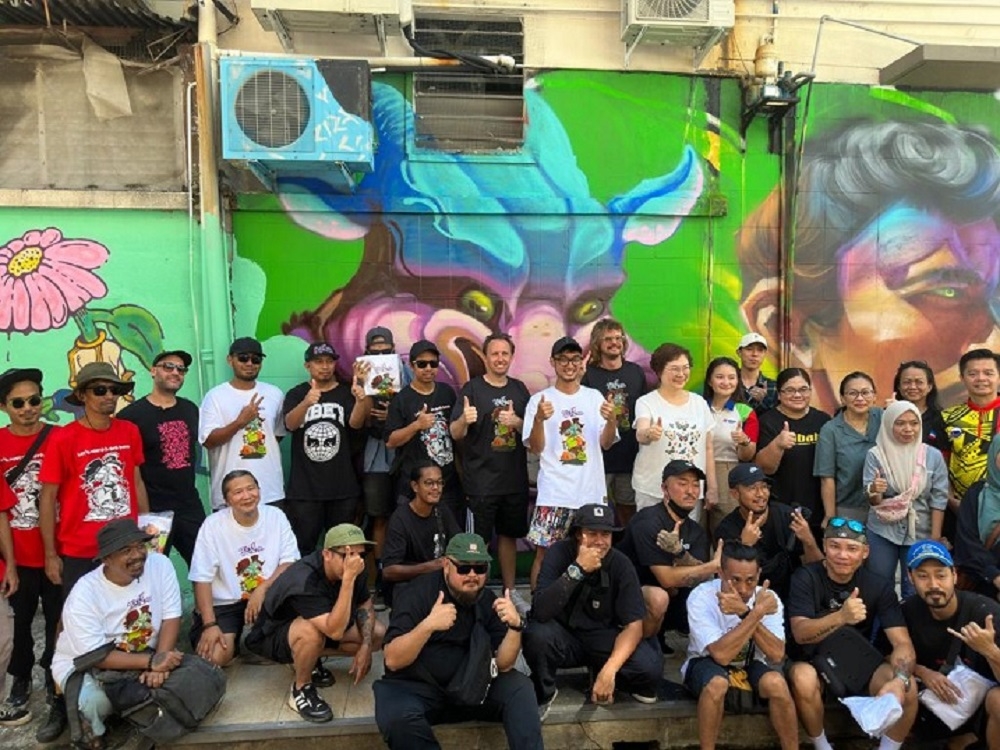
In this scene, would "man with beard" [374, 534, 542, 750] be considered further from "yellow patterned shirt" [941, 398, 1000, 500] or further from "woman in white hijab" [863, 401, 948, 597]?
Result: "yellow patterned shirt" [941, 398, 1000, 500]

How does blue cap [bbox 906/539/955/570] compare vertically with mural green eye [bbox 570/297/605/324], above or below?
below

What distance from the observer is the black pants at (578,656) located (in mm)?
4121

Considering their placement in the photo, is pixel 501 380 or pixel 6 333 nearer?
pixel 501 380

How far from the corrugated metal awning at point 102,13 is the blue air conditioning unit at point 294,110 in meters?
0.89

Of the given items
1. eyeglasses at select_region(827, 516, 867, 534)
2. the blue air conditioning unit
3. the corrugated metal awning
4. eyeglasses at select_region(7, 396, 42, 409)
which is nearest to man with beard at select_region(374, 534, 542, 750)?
eyeglasses at select_region(827, 516, 867, 534)

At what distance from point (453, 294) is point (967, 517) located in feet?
12.4

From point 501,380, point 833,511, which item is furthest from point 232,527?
point 833,511

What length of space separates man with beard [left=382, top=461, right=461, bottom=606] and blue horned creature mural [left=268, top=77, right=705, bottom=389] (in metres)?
1.64

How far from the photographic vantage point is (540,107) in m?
6.05

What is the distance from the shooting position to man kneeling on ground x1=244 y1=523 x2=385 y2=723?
13.3 ft

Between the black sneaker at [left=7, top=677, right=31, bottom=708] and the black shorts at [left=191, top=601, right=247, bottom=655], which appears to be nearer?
the black sneaker at [left=7, top=677, right=31, bottom=708]

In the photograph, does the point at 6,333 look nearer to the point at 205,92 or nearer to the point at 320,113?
the point at 205,92

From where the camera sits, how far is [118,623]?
3.93 m

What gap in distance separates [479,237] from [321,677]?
337cm
